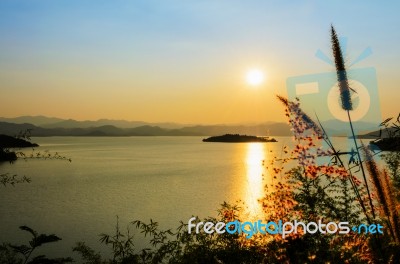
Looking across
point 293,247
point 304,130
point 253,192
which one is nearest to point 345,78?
point 304,130

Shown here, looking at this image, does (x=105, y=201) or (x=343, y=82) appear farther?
(x=105, y=201)

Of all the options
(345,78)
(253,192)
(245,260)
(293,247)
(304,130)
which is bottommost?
(253,192)

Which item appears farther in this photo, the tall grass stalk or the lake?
the lake

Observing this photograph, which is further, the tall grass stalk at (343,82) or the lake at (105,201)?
the lake at (105,201)

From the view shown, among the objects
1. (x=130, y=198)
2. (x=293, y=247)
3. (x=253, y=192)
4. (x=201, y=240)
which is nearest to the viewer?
(x=293, y=247)

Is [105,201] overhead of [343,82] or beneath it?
beneath

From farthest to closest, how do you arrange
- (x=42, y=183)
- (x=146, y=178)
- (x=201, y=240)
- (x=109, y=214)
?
1. (x=146, y=178)
2. (x=42, y=183)
3. (x=109, y=214)
4. (x=201, y=240)

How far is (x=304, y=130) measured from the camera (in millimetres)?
5629

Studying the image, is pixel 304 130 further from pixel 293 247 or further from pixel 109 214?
pixel 109 214

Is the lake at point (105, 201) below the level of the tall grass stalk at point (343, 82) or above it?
below

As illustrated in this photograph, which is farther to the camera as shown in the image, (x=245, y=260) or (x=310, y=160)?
(x=245, y=260)

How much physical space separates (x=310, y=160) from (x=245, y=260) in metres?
4.71

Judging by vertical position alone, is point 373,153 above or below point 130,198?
above

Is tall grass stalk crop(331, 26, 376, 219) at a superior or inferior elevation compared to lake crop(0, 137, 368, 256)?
superior
